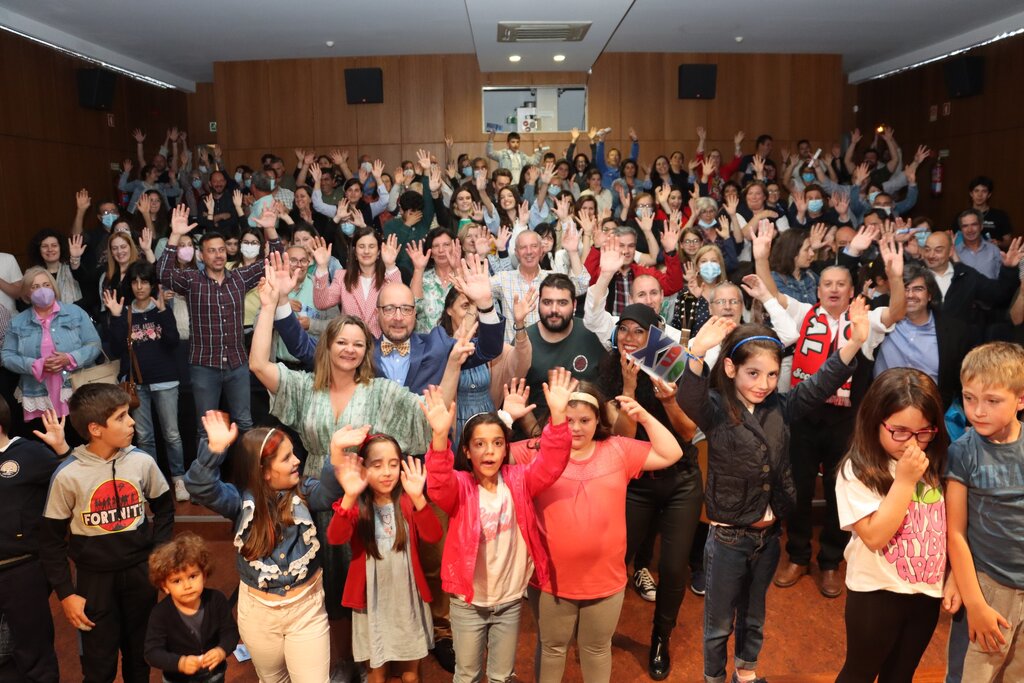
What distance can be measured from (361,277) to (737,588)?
2.79 meters

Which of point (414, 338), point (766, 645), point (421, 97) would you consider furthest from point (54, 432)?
point (421, 97)

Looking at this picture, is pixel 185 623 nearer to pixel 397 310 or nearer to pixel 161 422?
pixel 397 310

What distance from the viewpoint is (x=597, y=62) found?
10844mm

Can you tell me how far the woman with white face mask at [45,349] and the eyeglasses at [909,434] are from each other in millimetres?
4406

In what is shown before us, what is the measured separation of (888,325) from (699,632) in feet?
5.46

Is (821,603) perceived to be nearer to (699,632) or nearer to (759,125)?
(699,632)

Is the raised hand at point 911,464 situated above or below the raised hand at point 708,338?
below

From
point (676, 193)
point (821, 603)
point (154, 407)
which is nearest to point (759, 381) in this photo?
point (821, 603)

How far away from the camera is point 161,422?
4777mm

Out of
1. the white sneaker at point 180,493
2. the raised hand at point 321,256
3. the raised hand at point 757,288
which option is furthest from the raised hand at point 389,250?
the raised hand at point 757,288

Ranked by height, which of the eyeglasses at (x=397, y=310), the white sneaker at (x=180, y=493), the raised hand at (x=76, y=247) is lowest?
the white sneaker at (x=180, y=493)

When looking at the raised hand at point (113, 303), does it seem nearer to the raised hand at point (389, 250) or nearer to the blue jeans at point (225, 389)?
the blue jeans at point (225, 389)

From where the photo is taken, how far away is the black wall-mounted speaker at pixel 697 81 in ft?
35.2

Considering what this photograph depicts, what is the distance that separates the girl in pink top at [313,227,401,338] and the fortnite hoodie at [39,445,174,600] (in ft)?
6.24
